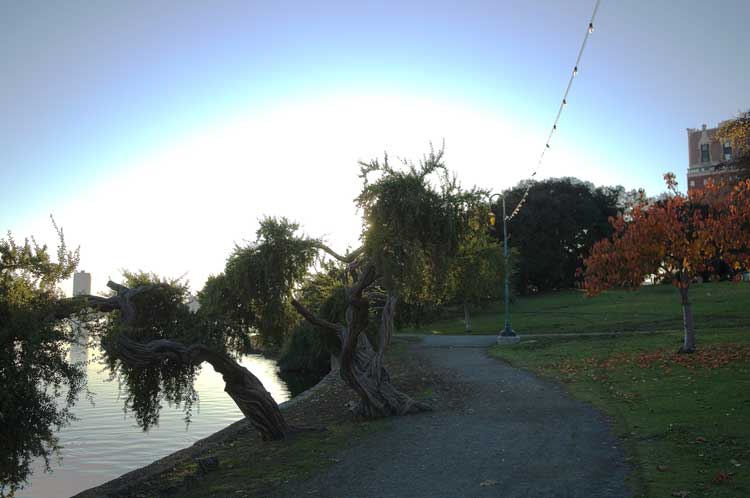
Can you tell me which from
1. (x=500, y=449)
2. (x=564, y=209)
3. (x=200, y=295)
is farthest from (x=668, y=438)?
(x=564, y=209)

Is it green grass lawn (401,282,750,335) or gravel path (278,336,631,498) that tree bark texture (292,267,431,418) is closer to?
gravel path (278,336,631,498)

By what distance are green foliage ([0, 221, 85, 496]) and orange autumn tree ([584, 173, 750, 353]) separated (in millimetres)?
18247

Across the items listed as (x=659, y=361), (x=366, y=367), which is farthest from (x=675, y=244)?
(x=366, y=367)

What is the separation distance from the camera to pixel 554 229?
71.3 meters

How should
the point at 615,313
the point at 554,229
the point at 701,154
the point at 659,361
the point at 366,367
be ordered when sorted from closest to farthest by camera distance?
1. the point at 366,367
2. the point at 659,361
3. the point at 615,313
4. the point at 554,229
5. the point at 701,154

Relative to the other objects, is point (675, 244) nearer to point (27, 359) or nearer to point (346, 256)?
point (346, 256)

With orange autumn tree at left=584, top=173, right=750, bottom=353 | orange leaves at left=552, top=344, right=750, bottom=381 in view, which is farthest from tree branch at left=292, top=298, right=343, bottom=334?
orange autumn tree at left=584, top=173, right=750, bottom=353

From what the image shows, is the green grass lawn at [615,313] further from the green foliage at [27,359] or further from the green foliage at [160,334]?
the green foliage at [27,359]

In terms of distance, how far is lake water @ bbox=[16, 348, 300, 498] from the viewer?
55.9 ft

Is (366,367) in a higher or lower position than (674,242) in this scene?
lower

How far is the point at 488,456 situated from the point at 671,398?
6.47 m

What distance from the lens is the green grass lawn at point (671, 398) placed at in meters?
8.86

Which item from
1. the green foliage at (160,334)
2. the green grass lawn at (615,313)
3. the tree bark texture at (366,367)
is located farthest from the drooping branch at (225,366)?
the green grass lawn at (615,313)

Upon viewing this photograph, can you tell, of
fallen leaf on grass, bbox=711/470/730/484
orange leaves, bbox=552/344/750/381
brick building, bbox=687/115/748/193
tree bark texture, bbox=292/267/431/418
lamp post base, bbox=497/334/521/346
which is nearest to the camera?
fallen leaf on grass, bbox=711/470/730/484
